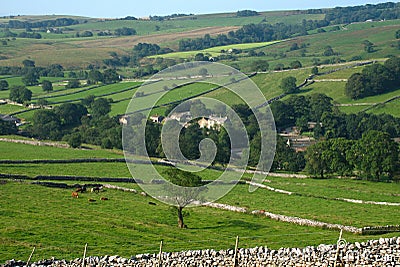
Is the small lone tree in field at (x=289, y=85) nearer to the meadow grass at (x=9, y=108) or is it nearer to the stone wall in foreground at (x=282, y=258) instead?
the meadow grass at (x=9, y=108)

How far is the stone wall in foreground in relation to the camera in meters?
26.5

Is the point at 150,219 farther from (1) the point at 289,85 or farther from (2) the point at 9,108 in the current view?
(1) the point at 289,85

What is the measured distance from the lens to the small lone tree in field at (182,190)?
48.1 metres

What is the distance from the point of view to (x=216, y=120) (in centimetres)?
11512

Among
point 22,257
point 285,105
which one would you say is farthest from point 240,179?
point 285,105

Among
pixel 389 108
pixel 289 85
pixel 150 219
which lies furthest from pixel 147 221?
pixel 289 85

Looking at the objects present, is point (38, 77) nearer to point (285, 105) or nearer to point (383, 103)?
point (285, 105)

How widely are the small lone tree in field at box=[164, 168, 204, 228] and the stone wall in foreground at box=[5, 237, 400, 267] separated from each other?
16579mm

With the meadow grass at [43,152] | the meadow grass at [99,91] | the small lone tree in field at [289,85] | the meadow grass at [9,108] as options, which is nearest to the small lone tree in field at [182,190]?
the meadow grass at [43,152]

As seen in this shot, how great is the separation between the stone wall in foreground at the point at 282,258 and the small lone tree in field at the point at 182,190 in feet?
54.4

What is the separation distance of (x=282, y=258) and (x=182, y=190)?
21.8 metres

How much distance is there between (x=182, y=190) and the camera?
49.1 meters

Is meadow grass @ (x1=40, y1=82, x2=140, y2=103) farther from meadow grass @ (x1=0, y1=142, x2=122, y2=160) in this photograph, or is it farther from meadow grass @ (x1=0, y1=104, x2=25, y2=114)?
meadow grass @ (x1=0, y1=142, x2=122, y2=160)

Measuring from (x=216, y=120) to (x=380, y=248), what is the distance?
87881 millimetres
